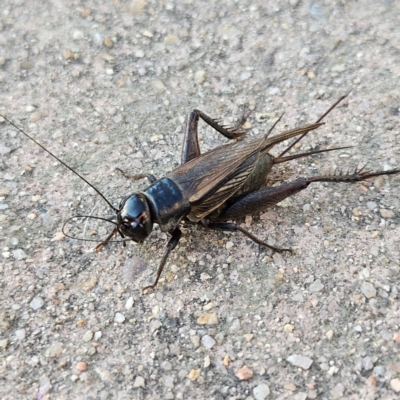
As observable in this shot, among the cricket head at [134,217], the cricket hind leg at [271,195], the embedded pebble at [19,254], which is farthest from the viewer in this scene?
the embedded pebble at [19,254]

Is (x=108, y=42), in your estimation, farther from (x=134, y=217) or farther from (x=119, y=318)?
(x=119, y=318)

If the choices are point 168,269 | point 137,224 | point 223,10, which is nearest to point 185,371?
point 168,269

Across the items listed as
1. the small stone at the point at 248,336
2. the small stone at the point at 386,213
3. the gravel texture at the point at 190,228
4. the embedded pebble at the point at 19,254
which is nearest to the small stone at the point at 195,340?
the gravel texture at the point at 190,228

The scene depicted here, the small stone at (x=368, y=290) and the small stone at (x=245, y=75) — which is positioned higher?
the small stone at (x=245, y=75)

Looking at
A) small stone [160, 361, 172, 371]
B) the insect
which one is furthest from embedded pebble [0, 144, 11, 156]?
small stone [160, 361, 172, 371]

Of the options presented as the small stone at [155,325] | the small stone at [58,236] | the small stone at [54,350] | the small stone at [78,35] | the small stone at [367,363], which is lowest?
the small stone at [367,363]

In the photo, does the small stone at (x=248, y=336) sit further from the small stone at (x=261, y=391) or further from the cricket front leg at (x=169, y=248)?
the cricket front leg at (x=169, y=248)

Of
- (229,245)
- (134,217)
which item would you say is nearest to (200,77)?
(229,245)
